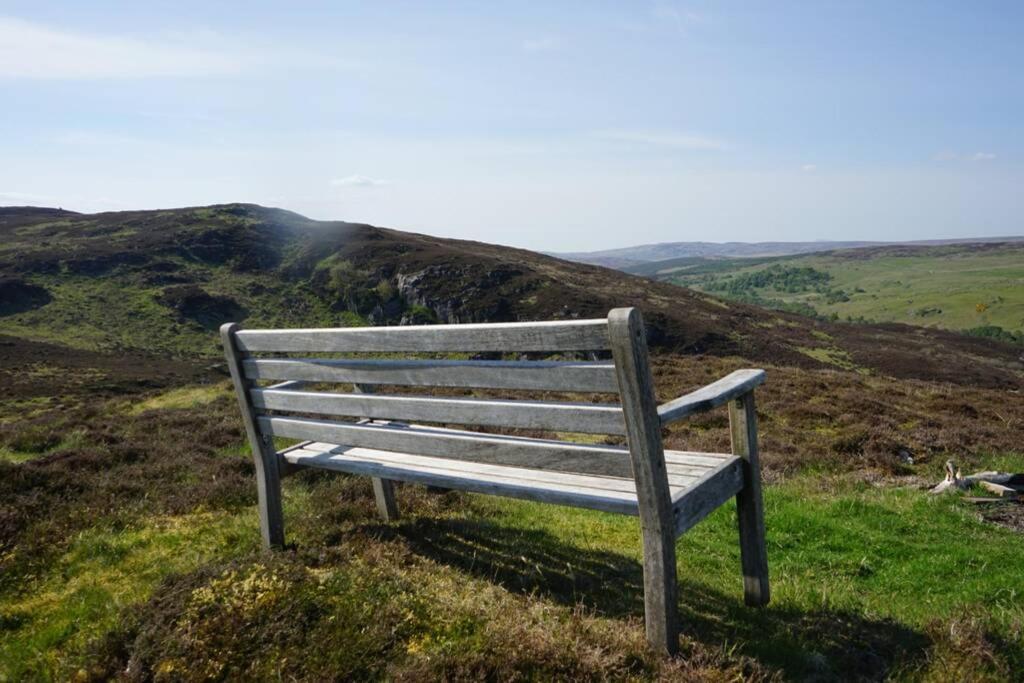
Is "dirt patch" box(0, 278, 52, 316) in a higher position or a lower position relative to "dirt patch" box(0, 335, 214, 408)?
higher

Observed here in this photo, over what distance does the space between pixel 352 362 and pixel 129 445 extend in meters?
6.76

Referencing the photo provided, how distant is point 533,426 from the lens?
3.10 meters

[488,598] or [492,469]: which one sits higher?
[492,469]

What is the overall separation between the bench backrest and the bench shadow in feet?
3.20

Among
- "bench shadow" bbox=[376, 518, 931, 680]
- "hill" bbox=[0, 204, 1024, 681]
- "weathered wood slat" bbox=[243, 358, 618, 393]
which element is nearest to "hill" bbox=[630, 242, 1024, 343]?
"hill" bbox=[0, 204, 1024, 681]

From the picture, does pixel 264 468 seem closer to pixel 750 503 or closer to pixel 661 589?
pixel 661 589

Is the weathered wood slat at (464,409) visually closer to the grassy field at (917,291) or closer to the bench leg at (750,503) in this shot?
the bench leg at (750,503)

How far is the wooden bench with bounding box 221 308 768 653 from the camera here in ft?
9.00

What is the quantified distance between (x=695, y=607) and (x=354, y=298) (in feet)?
124

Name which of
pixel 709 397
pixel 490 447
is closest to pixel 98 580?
pixel 490 447

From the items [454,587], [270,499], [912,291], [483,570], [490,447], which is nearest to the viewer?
[490,447]

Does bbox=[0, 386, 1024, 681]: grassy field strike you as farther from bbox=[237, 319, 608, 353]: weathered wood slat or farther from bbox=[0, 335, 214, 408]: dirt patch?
bbox=[0, 335, 214, 408]: dirt patch

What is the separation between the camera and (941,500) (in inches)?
256

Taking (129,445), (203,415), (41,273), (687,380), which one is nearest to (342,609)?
(129,445)
